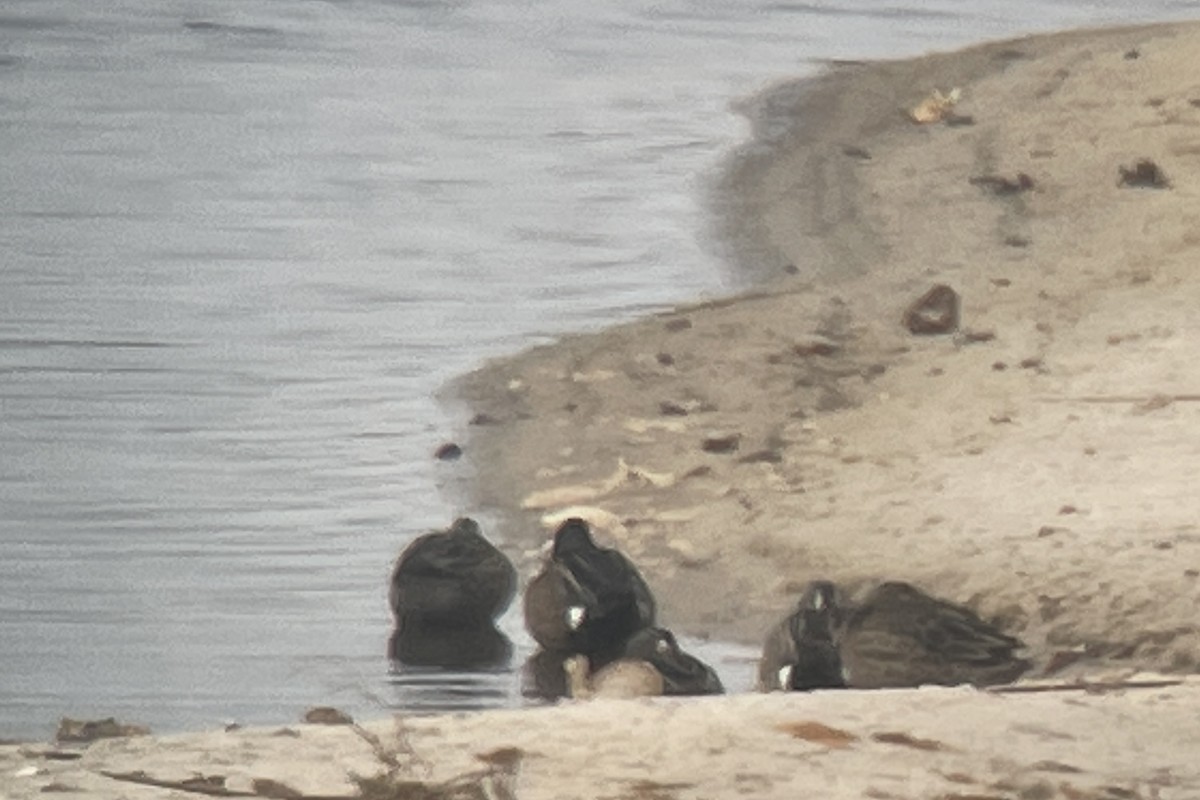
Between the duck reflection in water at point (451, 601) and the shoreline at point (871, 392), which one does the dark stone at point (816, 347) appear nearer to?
the shoreline at point (871, 392)

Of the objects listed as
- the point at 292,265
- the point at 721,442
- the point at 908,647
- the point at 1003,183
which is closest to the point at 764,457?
the point at 721,442

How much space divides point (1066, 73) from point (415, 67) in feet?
9.47

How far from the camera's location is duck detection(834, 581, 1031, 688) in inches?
239

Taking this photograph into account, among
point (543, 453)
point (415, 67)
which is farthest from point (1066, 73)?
point (543, 453)

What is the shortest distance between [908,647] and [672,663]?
1.29 ft

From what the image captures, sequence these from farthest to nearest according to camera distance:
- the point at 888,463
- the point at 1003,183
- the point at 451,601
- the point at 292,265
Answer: the point at 1003,183 < the point at 292,265 < the point at 888,463 < the point at 451,601

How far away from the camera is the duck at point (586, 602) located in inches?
253

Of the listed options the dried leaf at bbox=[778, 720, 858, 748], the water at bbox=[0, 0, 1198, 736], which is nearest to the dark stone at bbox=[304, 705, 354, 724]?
the water at bbox=[0, 0, 1198, 736]

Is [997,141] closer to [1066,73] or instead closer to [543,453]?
[1066,73]

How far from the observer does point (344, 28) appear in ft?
51.9

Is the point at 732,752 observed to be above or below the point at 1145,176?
below

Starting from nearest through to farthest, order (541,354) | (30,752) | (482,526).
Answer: (30,752) < (482,526) < (541,354)

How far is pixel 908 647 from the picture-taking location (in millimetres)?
6090

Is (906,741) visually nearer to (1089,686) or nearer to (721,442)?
(1089,686)
